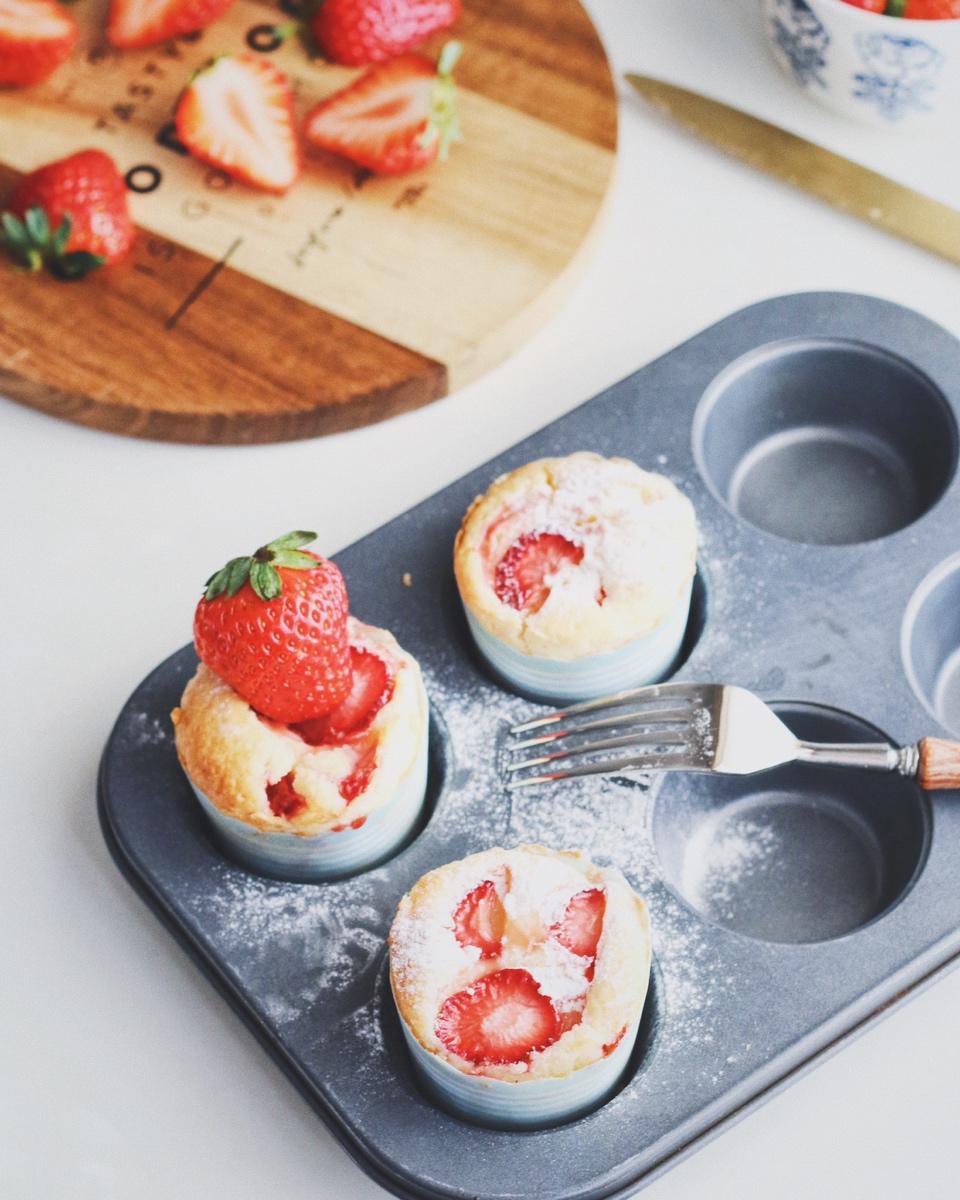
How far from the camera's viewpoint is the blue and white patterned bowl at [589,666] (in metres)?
1.53

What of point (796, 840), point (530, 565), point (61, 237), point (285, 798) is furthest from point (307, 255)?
point (796, 840)

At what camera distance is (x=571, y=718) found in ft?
5.04

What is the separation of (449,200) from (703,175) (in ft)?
1.29

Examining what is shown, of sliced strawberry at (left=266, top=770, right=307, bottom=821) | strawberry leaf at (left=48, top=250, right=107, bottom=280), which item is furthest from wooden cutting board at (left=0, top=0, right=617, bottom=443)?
sliced strawberry at (left=266, top=770, right=307, bottom=821)

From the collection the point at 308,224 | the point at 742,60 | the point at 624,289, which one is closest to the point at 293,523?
the point at 308,224

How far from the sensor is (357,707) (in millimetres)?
1458

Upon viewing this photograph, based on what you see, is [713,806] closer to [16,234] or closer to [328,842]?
[328,842]

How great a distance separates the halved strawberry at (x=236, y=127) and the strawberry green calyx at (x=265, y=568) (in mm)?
848

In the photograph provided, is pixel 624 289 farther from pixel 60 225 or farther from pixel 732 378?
pixel 60 225

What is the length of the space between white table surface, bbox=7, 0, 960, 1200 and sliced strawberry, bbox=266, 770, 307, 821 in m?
0.24

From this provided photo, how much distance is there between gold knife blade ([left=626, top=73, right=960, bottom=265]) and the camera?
2.03 meters

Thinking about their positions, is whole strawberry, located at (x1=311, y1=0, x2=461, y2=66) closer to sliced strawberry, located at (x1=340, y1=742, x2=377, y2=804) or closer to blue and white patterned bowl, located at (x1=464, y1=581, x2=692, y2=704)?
blue and white patterned bowl, located at (x1=464, y1=581, x2=692, y2=704)

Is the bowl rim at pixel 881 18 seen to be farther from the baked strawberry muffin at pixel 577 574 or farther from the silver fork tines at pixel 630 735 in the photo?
the silver fork tines at pixel 630 735

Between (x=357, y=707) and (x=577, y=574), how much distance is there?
269mm
